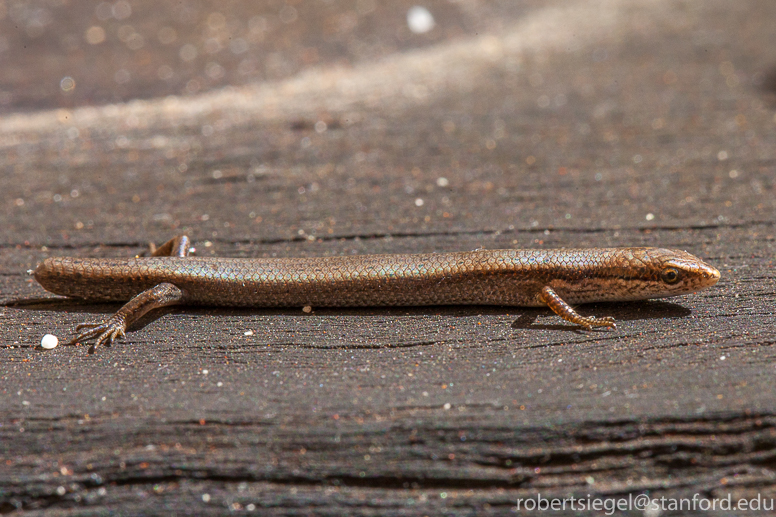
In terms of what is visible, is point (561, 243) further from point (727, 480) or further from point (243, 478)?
point (243, 478)

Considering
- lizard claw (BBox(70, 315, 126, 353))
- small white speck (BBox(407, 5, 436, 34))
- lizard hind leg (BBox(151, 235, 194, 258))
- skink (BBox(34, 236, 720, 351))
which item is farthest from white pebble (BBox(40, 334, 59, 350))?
small white speck (BBox(407, 5, 436, 34))

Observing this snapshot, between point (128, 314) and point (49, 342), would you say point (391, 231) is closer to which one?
point (128, 314)

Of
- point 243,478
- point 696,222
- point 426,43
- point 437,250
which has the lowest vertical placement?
point 243,478

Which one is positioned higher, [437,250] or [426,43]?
[426,43]

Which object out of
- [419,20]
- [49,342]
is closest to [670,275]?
[49,342]

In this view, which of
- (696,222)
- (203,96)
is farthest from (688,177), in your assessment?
(203,96)
